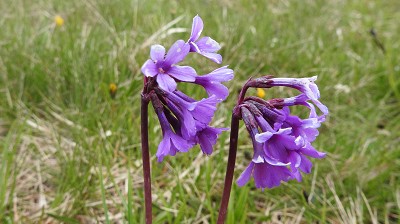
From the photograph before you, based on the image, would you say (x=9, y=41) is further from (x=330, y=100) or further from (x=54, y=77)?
(x=330, y=100)

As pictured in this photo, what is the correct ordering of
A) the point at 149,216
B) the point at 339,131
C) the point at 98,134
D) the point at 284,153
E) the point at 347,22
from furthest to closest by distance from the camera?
1. the point at 347,22
2. the point at 339,131
3. the point at 98,134
4. the point at 149,216
5. the point at 284,153

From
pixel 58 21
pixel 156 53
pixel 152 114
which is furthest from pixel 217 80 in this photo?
pixel 58 21

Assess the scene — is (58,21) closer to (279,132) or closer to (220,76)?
(220,76)

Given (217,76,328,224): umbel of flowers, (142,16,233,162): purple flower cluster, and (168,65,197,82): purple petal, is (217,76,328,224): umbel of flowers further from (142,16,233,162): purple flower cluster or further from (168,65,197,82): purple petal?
(168,65,197,82): purple petal

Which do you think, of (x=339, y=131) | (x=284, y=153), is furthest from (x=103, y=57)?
(x=284, y=153)

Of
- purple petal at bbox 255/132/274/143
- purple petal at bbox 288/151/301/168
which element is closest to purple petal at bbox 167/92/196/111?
purple petal at bbox 255/132/274/143
